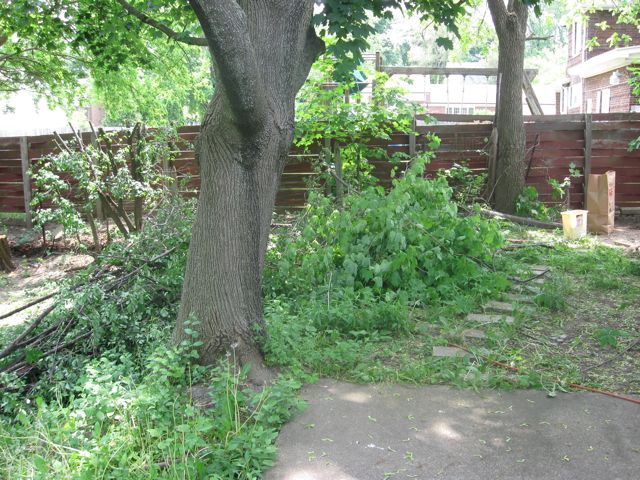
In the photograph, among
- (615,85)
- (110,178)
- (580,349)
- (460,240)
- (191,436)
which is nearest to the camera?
(191,436)

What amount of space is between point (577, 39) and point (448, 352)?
3109 centimetres

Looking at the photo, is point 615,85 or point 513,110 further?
point 615,85

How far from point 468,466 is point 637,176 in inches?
471

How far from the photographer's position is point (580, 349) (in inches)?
222

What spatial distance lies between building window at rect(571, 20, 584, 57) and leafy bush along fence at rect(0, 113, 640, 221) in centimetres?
1898

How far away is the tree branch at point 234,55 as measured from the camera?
14.0 feet

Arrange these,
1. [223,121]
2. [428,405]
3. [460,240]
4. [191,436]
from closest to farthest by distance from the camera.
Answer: [191,436] → [428,405] → [223,121] → [460,240]

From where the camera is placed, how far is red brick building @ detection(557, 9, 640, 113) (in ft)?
75.8

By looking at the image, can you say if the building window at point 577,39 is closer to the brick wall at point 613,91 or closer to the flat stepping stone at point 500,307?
the brick wall at point 613,91

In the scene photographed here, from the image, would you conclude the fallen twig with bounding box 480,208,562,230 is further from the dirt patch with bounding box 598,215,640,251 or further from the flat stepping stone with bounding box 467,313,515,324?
the flat stepping stone with bounding box 467,313,515,324

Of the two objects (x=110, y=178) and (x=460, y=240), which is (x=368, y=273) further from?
(x=110, y=178)

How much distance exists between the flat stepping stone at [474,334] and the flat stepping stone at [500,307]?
71 centimetres

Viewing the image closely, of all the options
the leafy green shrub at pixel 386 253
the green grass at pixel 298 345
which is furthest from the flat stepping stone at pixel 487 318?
the leafy green shrub at pixel 386 253

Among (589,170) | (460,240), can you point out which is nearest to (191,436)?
(460,240)
